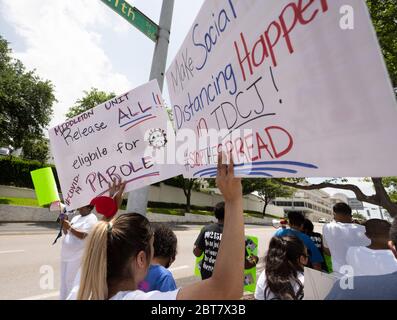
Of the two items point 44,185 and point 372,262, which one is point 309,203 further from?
point 44,185

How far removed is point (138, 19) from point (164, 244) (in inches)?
84.6

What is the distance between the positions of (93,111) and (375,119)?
225cm

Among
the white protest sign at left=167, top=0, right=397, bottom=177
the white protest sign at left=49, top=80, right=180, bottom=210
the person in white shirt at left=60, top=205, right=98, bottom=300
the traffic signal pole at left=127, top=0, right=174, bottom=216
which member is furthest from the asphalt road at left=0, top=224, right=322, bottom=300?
the white protest sign at left=167, top=0, right=397, bottom=177

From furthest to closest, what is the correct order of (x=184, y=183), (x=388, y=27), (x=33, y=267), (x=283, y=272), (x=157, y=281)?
(x=184, y=183)
(x=33, y=267)
(x=388, y=27)
(x=283, y=272)
(x=157, y=281)

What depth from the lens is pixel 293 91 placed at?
3.84 feet

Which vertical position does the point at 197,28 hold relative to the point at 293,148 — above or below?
above

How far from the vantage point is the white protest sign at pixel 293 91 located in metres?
0.90

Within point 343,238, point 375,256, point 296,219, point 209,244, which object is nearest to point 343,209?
point 343,238

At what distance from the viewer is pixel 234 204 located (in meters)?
1.23

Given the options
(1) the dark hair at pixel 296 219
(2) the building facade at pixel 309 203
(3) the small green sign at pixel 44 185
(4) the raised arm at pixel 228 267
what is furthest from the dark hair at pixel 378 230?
(2) the building facade at pixel 309 203

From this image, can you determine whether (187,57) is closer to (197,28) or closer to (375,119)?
(197,28)

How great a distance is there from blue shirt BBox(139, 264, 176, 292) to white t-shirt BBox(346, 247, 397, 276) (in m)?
1.75

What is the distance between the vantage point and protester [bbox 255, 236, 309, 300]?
2.21 metres
